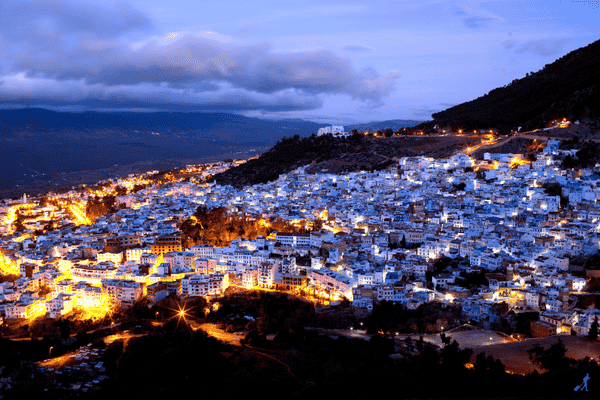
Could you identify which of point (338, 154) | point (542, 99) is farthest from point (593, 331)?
point (542, 99)

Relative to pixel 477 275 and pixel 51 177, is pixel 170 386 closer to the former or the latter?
pixel 477 275

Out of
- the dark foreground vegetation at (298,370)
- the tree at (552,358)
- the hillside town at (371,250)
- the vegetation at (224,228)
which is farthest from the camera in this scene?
the vegetation at (224,228)

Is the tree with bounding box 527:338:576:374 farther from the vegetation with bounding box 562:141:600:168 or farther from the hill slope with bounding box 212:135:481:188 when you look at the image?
the hill slope with bounding box 212:135:481:188

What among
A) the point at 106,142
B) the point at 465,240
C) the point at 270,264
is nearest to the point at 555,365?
the point at 465,240

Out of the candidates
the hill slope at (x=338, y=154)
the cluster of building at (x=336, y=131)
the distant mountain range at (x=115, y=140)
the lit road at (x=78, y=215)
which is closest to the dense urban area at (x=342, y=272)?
the lit road at (x=78, y=215)

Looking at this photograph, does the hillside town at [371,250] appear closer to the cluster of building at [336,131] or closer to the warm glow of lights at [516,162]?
the warm glow of lights at [516,162]

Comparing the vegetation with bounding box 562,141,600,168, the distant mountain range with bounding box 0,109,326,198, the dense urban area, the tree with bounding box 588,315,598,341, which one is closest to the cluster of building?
the dense urban area
